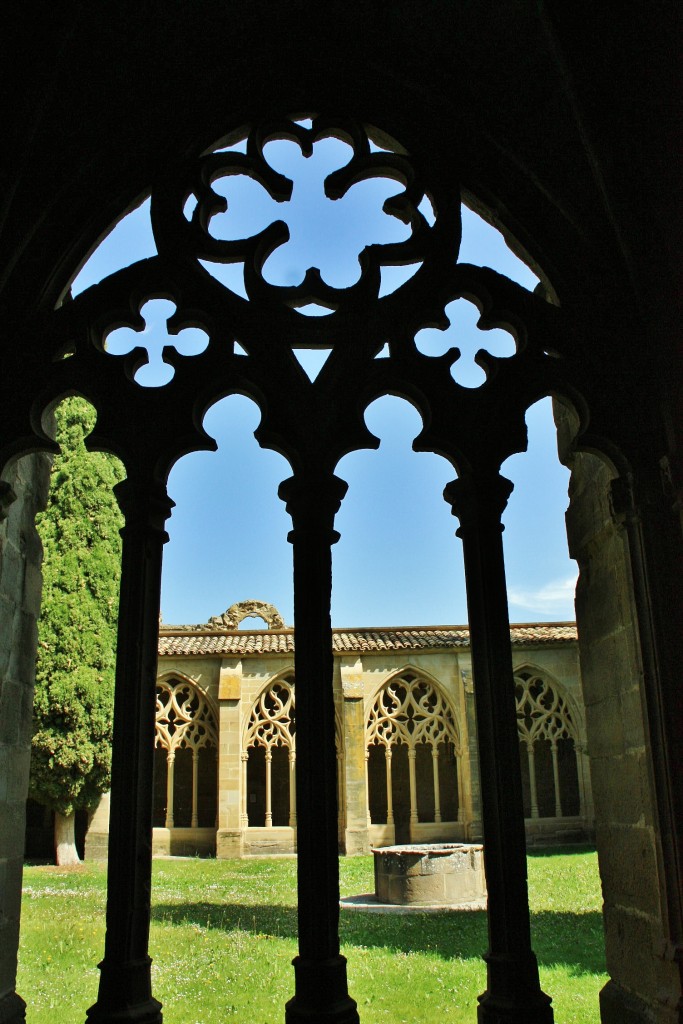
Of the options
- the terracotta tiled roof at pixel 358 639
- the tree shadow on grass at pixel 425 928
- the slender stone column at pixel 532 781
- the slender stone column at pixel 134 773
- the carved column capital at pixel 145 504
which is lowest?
the tree shadow on grass at pixel 425 928

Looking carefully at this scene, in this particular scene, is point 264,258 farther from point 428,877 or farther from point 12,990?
point 428,877

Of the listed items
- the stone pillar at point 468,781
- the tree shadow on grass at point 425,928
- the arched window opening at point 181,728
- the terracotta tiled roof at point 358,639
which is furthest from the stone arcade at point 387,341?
the arched window opening at point 181,728

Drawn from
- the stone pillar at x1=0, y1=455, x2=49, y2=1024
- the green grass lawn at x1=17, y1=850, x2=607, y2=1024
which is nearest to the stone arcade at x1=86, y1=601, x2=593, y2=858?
the green grass lawn at x1=17, y1=850, x2=607, y2=1024

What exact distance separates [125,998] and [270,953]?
5.47 meters

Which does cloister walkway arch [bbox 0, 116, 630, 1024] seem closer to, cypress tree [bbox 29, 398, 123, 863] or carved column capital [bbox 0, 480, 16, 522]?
carved column capital [bbox 0, 480, 16, 522]

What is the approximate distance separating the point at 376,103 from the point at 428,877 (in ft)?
27.9

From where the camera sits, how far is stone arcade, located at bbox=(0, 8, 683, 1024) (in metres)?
2.31

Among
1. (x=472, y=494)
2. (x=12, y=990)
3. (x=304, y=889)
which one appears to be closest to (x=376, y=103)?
(x=472, y=494)

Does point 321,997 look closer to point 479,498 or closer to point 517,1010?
point 517,1010

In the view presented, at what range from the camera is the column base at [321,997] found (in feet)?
6.63

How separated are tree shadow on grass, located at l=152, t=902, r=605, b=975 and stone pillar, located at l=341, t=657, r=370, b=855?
5418 mm

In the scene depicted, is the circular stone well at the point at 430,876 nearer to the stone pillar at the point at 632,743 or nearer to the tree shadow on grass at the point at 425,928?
the tree shadow on grass at the point at 425,928

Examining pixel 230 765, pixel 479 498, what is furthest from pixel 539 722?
pixel 479 498

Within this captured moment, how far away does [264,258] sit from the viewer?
2979 millimetres
